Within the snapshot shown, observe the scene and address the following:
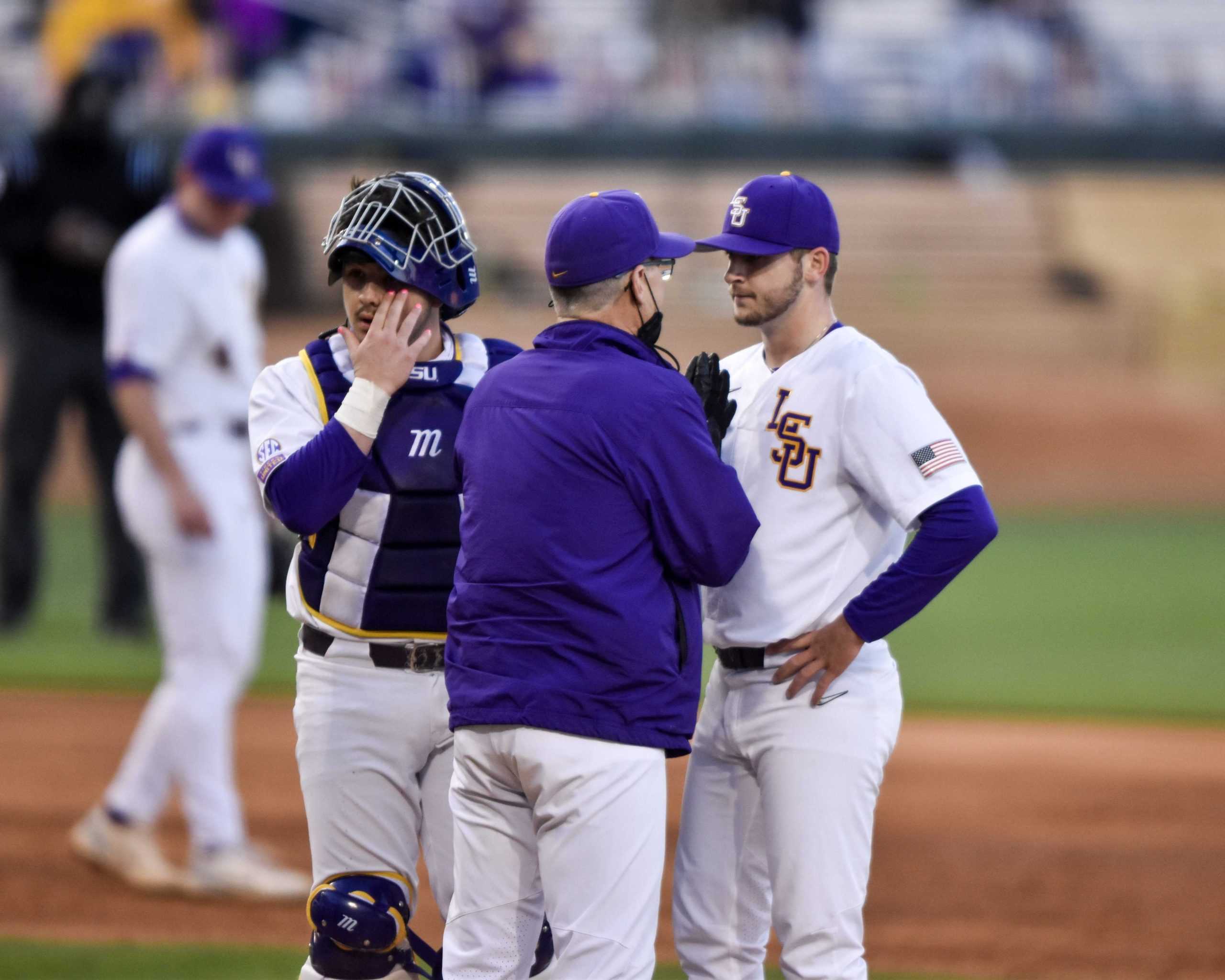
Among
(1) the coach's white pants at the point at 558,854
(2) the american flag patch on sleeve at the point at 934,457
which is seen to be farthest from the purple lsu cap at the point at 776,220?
(1) the coach's white pants at the point at 558,854

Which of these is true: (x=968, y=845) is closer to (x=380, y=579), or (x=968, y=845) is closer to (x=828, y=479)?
(x=828, y=479)

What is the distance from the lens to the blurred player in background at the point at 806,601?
127 inches

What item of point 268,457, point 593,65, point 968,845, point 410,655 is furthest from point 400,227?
point 593,65

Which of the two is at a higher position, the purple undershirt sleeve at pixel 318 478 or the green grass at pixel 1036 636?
the purple undershirt sleeve at pixel 318 478

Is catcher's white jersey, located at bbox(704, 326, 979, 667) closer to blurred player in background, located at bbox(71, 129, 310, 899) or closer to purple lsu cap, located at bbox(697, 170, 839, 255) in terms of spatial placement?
purple lsu cap, located at bbox(697, 170, 839, 255)

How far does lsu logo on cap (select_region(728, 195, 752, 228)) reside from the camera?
3363mm

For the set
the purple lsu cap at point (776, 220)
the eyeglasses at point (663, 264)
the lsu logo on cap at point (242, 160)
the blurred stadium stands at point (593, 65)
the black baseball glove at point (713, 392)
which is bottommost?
the black baseball glove at point (713, 392)

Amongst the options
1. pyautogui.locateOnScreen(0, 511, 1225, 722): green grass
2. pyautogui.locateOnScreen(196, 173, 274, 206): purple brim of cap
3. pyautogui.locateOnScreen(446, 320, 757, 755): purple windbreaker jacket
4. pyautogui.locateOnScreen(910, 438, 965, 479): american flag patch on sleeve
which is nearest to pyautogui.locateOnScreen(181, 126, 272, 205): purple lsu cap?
pyautogui.locateOnScreen(196, 173, 274, 206): purple brim of cap

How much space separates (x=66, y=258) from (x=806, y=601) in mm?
6318

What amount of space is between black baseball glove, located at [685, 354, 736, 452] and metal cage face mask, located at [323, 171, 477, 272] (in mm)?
539

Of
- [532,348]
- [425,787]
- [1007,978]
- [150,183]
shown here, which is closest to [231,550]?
[425,787]

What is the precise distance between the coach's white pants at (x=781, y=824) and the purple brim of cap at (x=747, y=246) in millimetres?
879

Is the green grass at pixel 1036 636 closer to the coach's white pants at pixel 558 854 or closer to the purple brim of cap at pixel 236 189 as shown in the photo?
the purple brim of cap at pixel 236 189

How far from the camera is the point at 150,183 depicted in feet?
26.8
